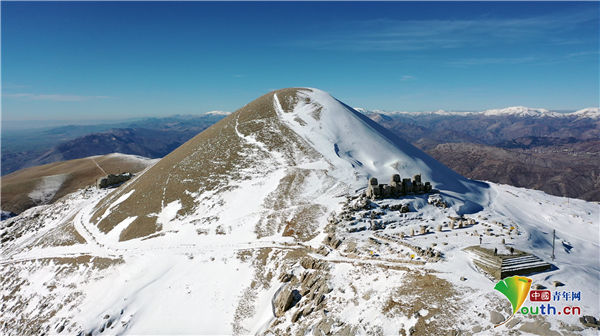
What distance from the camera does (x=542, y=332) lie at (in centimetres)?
1820

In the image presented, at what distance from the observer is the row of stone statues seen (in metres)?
45.3

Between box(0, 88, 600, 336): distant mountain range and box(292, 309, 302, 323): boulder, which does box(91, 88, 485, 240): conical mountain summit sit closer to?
box(0, 88, 600, 336): distant mountain range

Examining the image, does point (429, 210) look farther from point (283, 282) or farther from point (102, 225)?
point (102, 225)

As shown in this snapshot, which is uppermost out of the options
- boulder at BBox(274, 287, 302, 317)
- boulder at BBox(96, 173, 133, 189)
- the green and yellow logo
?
boulder at BBox(96, 173, 133, 189)

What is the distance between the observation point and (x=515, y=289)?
22469 millimetres

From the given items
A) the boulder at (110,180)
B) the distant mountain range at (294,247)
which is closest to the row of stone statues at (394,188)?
the distant mountain range at (294,247)

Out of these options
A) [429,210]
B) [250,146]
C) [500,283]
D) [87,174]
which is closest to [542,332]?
[500,283]

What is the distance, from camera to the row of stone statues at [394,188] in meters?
45.3

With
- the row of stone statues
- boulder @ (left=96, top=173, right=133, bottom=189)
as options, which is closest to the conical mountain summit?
the row of stone statues

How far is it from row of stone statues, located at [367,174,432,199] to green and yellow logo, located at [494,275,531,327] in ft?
73.8

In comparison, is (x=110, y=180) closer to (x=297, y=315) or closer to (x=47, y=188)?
(x=47, y=188)

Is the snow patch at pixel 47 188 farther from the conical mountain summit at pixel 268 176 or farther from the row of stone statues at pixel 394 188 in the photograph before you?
the row of stone statues at pixel 394 188

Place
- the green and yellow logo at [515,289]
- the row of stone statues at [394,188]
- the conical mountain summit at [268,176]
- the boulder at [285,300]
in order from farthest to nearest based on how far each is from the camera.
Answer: the conical mountain summit at [268,176]
the row of stone statues at [394,188]
the boulder at [285,300]
the green and yellow logo at [515,289]

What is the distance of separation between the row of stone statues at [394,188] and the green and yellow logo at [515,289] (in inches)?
885
